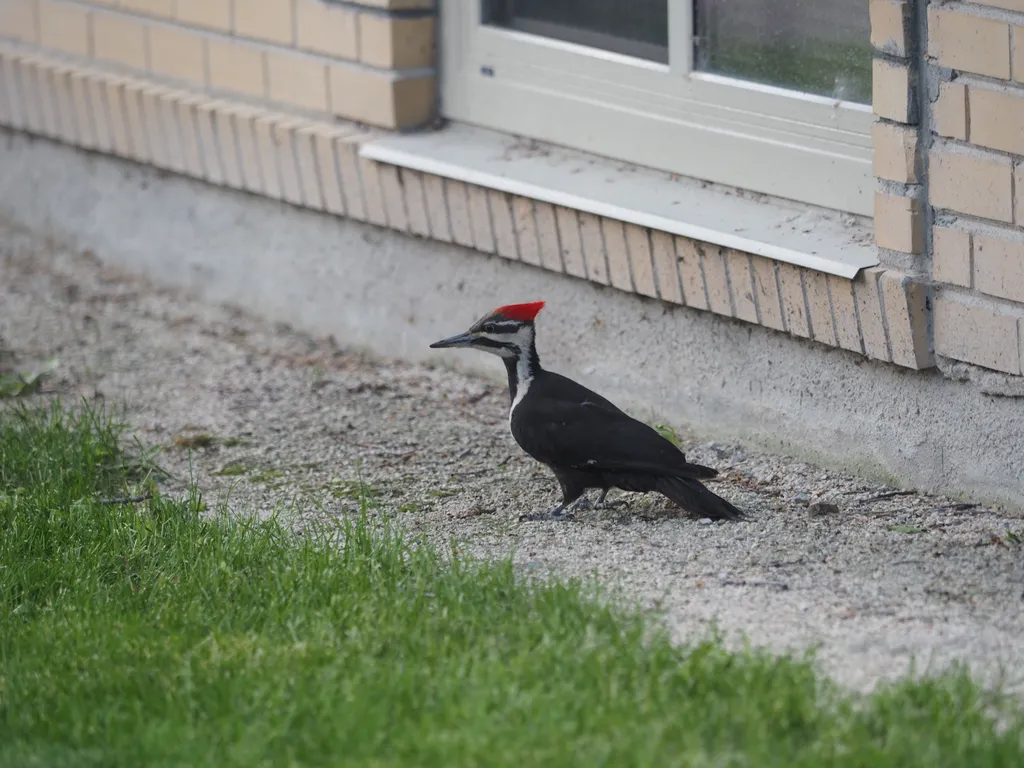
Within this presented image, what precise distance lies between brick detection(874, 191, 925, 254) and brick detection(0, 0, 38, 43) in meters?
4.56

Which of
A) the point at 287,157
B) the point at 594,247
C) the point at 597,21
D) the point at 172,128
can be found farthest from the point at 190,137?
the point at 594,247

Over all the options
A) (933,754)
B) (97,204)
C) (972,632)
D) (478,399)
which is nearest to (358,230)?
(478,399)

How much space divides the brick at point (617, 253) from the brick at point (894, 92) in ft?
3.44

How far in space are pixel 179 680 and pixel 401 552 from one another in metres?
0.79

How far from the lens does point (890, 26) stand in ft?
14.6

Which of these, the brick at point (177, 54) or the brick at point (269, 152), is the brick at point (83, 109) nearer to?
the brick at point (177, 54)

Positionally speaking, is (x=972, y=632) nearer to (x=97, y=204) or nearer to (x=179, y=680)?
(x=179, y=680)

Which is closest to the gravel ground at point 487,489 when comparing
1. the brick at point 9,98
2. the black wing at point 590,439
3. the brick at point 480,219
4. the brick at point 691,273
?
the black wing at point 590,439

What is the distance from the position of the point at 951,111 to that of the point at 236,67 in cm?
332

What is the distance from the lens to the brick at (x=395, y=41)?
5969 millimetres

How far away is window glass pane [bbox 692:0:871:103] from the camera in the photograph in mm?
4867

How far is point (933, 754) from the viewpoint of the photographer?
2980 millimetres

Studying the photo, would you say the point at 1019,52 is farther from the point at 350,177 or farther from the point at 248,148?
the point at 248,148

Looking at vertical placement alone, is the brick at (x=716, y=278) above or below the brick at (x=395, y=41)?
below
